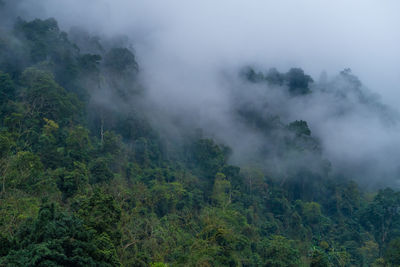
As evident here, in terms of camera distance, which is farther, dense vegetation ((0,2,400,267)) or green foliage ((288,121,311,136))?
green foliage ((288,121,311,136))

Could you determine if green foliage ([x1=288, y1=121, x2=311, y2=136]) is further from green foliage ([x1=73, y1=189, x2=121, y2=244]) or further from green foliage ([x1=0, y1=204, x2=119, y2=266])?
green foliage ([x1=0, y1=204, x2=119, y2=266])

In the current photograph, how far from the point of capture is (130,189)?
33.2 metres

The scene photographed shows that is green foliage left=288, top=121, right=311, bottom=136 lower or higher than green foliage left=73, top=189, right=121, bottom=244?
higher

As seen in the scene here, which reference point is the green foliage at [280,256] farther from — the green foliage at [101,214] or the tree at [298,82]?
the tree at [298,82]

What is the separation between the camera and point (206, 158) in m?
48.2

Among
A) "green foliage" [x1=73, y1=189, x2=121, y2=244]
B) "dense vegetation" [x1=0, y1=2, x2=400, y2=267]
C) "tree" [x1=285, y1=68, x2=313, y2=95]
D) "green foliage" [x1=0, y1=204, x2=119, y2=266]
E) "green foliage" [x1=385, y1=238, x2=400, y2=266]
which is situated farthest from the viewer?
"tree" [x1=285, y1=68, x2=313, y2=95]

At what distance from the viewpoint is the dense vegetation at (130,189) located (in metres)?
17.8

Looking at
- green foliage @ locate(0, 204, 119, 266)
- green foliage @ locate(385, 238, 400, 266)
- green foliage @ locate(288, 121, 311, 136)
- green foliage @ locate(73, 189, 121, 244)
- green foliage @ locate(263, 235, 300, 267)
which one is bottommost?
green foliage @ locate(0, 204, 119, 266)

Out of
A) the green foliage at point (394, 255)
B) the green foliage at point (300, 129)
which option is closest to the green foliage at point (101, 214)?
the green foliage at point (394, 255)

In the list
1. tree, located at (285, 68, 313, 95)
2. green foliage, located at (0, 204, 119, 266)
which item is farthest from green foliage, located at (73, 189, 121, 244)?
tree, located at (285, 68, 313, 95)

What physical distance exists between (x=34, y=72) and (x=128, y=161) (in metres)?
13.8

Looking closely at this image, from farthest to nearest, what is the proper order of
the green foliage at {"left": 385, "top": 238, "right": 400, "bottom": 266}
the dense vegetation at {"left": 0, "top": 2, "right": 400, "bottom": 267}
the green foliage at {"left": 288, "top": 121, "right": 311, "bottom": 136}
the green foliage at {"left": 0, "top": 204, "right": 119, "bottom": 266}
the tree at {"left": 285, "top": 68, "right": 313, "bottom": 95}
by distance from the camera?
the tree at {"left": 285, "top": 68, "right": 313, "bottom": 95}, the green foliage at {"left": 288, "top": 121, "right": 311, "bottom": 136}, the green foliage at {"left": 385, "top": 238, "right": 400, "bottom": 266}, the dense vegetation at {"left": 0, "top": 2, "right": 400, "bottom": 267}, the green foliage at {"left": 0, "top": 204, "right": 119, "bottom": 266}

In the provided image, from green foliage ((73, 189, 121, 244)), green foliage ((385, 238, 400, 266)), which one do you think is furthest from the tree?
green foliage ((73, 189, 121, 244))

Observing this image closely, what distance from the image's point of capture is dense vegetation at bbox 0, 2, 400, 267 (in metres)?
17.8
